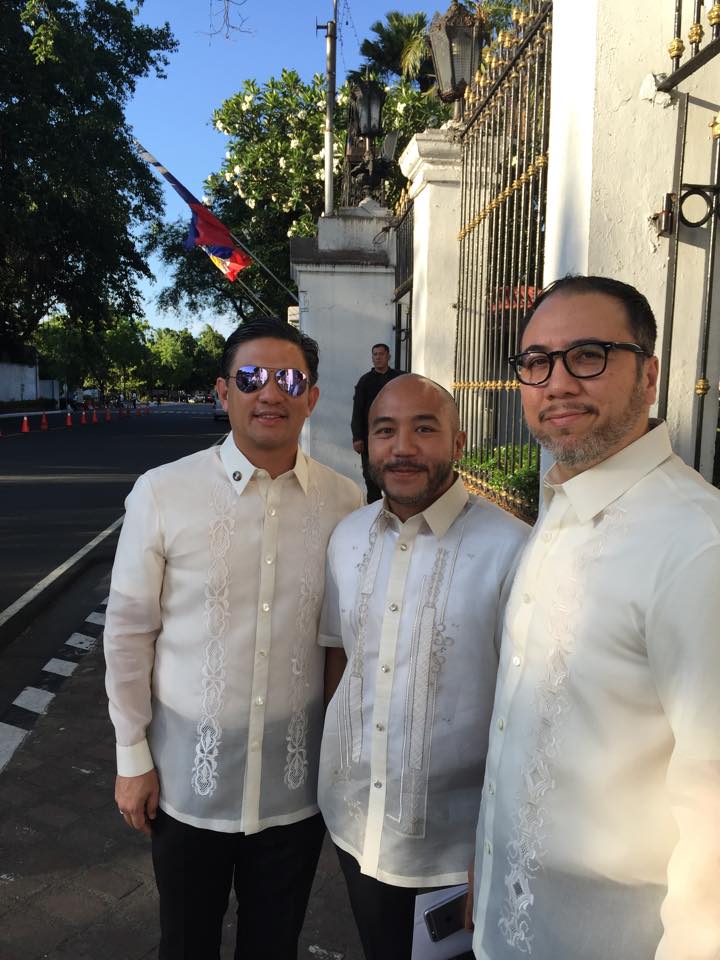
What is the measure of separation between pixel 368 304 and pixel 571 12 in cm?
662

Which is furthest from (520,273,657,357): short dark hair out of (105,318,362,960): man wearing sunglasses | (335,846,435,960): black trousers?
(335,846,435,960): black trousers

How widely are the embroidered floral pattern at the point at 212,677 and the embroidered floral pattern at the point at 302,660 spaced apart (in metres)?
0.17

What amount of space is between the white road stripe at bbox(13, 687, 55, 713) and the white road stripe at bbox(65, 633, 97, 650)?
2.68ft

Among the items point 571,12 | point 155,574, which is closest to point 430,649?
point 155,574

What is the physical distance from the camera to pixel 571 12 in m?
2.99

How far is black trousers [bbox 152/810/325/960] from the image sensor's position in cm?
193

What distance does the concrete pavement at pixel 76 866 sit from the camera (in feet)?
8.14

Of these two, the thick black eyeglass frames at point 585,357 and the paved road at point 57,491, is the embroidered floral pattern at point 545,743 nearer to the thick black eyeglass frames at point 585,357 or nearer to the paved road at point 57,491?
the thick black eyeglass frames at point 585,357

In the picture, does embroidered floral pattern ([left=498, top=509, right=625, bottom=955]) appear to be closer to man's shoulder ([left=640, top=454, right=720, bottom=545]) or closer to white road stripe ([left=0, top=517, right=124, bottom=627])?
man's shoulder ([left=640, top=454, right=720, bottom=545])

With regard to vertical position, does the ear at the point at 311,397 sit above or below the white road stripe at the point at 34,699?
above

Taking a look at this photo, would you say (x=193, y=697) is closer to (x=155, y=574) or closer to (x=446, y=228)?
(x=155, y=574)

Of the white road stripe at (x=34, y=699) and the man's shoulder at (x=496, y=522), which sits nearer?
the man's shoulder at (x=496, y=522)

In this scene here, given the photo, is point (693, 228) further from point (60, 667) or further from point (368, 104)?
point (368, 104)

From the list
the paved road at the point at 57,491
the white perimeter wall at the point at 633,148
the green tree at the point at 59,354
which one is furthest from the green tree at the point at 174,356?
the white perimeter wall at the point at 633,148
